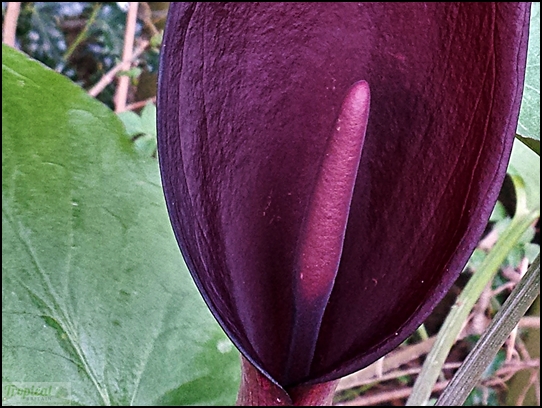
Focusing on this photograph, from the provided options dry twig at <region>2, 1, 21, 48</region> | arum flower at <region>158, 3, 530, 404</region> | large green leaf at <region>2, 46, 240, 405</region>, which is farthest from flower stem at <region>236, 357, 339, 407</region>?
dry twig at <region>2, 1, 21, 48</region>

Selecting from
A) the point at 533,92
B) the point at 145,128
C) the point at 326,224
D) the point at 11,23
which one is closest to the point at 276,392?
the point at 326,224

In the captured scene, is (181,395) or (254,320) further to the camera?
(181,395)

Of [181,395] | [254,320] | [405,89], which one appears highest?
[405,89]

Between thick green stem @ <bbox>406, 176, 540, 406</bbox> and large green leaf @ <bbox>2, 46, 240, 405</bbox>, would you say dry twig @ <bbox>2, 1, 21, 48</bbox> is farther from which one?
thick green stem @ <bbox>406, 176, 540, 406</bbox>

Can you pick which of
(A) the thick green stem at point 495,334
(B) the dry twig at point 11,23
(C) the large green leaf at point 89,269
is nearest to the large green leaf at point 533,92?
(A) the thick green stem at point 495,334

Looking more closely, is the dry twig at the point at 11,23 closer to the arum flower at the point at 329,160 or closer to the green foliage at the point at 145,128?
the green foliage at the point at 145,128

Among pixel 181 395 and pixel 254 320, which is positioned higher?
pixel 254 320

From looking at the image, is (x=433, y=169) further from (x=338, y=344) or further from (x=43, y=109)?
(x=43, y=109)

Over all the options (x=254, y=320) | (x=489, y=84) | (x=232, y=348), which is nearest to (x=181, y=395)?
(x=232, y=348)
